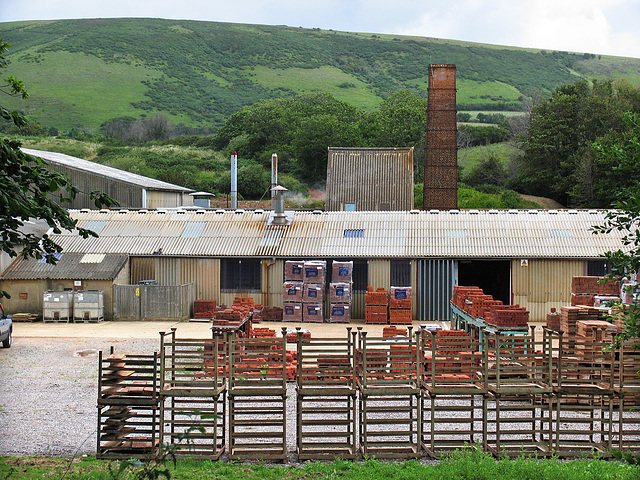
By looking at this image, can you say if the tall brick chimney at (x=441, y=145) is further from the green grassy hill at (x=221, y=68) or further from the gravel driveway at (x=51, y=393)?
the green grassy hill at (x=221, y=68)

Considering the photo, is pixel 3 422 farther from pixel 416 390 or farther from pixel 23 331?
pixel 23 331

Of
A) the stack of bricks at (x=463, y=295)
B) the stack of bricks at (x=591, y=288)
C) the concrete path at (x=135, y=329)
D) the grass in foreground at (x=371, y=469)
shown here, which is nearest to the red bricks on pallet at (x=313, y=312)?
the concrete path at (x=135, y=329)

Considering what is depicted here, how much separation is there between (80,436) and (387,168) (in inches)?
1382

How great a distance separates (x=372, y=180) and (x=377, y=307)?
55.3 feet

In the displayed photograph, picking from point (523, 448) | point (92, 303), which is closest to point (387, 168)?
point (92, 303)

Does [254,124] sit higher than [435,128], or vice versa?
[254,124]

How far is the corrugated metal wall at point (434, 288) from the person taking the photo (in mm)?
32156

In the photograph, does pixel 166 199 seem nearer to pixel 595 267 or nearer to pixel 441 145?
pixel 441 145

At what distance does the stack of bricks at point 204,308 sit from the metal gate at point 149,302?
68 cm

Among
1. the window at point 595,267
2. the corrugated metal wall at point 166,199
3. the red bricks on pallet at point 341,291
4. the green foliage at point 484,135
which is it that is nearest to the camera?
the red bricks on pallet at point 341,291

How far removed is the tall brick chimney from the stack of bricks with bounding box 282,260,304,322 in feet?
55.4

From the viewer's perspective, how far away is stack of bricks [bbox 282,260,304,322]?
104 ft

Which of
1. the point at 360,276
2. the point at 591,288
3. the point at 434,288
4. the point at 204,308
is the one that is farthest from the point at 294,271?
the point at 591,288

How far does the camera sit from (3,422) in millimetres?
15523
